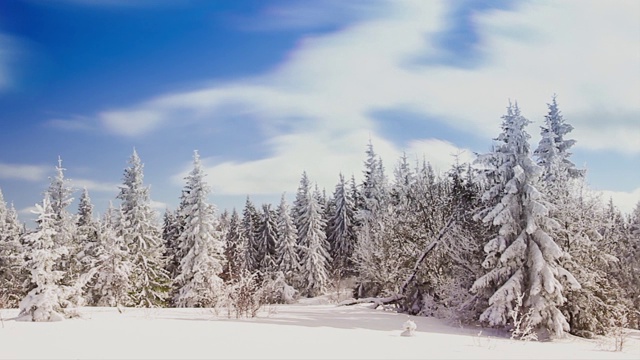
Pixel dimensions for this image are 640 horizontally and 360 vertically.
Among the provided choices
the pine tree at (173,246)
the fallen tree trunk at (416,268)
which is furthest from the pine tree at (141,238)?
the fallen tree trunk at (416,268)

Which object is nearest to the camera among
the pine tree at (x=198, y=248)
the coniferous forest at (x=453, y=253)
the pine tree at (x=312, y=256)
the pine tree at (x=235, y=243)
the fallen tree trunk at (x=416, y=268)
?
the coniferous forest at (x=453, y=253)

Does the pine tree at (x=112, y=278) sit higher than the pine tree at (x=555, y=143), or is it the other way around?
the pine tree at (x=555, y=143)

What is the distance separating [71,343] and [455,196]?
17.3 meters

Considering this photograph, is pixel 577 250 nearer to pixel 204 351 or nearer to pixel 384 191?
pixel 204 351

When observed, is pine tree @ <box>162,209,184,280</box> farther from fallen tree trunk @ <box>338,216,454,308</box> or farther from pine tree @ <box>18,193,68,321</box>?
pine tree @ <box>18,193,68,321</box>

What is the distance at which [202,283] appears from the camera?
3375 centimetres

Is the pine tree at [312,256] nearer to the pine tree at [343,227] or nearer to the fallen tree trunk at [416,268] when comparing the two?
the pine tree at [343,227]

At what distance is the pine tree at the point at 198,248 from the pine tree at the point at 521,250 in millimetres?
21615

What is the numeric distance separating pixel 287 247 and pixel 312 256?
9.37 ft

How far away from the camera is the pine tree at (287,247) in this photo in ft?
169

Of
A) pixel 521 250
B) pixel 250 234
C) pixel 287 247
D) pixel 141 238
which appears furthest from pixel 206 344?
pixel 250 234

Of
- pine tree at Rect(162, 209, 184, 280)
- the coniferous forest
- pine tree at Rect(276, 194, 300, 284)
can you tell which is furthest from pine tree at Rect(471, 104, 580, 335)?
pine tree at Rect(276, 194, 300, 284)

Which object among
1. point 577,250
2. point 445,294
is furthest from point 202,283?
point 577,250

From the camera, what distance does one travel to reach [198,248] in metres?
34.0
